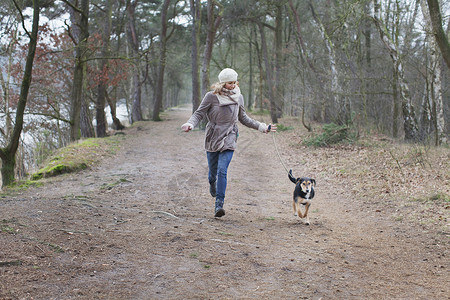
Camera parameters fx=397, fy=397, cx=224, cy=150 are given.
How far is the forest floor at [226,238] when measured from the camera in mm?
3535

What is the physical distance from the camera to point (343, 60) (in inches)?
635

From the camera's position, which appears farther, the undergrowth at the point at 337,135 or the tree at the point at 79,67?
the undergrowth at the point at 337,135

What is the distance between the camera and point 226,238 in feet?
16.6

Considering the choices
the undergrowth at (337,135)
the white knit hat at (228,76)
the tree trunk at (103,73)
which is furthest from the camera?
the tree trunk at (103,73)

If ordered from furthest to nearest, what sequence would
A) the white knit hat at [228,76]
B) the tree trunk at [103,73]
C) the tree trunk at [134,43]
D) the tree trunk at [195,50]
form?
the tree trunk at [134,43] < the tree trunk at [195,50] < the tree trunk at [103,73] < the white knit hat at [228,76]

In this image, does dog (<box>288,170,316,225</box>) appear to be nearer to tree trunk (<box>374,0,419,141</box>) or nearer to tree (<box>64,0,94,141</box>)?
tree (<box>64,0,94,141</box>)

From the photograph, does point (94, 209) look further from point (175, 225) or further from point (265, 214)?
point (265, 214)

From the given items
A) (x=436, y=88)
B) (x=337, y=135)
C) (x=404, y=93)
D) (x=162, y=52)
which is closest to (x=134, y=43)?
(x=162, y=52)

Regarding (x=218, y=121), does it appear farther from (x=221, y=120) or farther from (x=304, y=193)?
(x=304, y=193)

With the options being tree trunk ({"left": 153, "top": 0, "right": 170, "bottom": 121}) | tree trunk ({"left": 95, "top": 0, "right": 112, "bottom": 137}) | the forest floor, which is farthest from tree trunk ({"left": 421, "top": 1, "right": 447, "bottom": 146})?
tree trunk ({"left": 153, "top": 0, "right": 170, "bottom": 121})

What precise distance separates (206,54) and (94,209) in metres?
15.7

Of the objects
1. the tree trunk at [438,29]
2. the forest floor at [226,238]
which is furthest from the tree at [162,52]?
the tree trunk at [438,29]

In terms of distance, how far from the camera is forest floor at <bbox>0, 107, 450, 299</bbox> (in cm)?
354

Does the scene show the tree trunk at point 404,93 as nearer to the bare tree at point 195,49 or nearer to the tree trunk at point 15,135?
the bare tree at point 195,49
